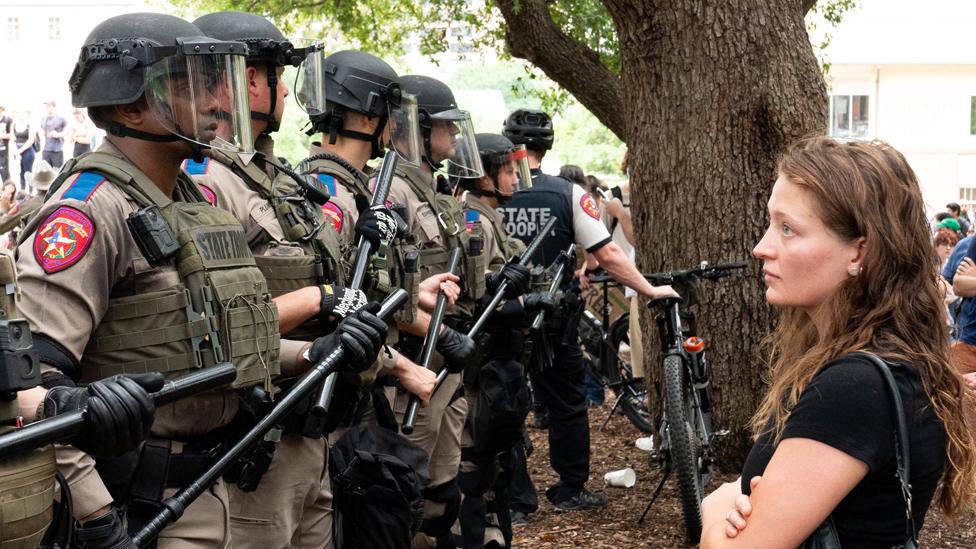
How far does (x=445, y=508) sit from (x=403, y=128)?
171cm

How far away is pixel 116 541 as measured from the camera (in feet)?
8.37

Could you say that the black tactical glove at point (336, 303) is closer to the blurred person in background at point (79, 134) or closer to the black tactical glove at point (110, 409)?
the black tactical glove at point (110, 409)

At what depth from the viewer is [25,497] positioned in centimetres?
213

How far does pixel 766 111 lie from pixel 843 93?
38.3 m

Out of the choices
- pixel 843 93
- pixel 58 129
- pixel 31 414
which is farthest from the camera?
pixel 843 93

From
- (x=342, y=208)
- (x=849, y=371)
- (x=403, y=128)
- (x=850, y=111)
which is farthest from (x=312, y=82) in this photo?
(x=850, y=111)

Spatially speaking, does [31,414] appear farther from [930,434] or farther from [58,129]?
[58,129]

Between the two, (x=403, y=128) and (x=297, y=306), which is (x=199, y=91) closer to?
(x=297, y=306)

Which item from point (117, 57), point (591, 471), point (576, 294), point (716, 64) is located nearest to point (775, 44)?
point (716, 64)

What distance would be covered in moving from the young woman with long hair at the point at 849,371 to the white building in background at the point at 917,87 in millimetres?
40382

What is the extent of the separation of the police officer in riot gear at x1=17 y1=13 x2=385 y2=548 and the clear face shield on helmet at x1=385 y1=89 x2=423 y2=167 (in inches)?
65.4

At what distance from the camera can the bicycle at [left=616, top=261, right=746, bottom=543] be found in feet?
19.0

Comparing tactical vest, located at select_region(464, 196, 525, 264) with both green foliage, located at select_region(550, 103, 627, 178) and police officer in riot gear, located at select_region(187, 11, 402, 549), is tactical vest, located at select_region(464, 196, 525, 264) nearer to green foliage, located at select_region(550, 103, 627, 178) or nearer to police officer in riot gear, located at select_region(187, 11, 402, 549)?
police officer in riot gear, located at select_region(187, 11, 402, 549)

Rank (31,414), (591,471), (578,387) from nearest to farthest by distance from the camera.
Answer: (31,414), (578,387), (591,471)
